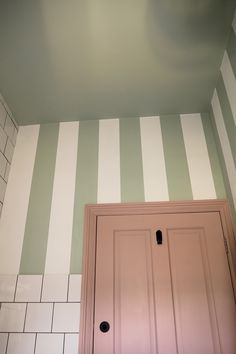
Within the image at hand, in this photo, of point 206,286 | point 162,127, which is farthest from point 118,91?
point 206,286

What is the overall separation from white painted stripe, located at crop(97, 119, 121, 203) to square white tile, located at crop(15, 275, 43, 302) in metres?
0.69

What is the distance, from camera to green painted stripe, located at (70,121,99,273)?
1861mm

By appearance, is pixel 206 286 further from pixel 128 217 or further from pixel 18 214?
pixel 18 214

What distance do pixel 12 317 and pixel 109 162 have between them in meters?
1.27

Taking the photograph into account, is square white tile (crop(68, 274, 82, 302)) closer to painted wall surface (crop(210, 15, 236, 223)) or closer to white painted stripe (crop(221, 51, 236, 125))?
painted wall surface (crop(210, 15, 236, 223))

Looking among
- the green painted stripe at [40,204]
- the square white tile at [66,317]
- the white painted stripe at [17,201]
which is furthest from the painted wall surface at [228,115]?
the white painted stripe at [17,201]

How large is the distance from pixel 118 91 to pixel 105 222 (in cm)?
100

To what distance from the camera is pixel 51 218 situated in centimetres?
199

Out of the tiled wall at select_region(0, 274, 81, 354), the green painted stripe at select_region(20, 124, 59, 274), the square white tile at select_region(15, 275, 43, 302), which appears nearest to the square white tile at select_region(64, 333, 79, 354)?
the tiled wall at select_region(0, 274, 81, 354)

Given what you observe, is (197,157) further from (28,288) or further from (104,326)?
(28,288)

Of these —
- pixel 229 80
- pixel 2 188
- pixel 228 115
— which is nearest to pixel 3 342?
pixel 2 188

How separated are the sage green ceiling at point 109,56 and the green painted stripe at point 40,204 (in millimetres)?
227

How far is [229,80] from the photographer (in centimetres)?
174

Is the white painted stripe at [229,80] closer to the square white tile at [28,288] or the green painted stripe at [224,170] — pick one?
the green painted stripe at [224,170]
